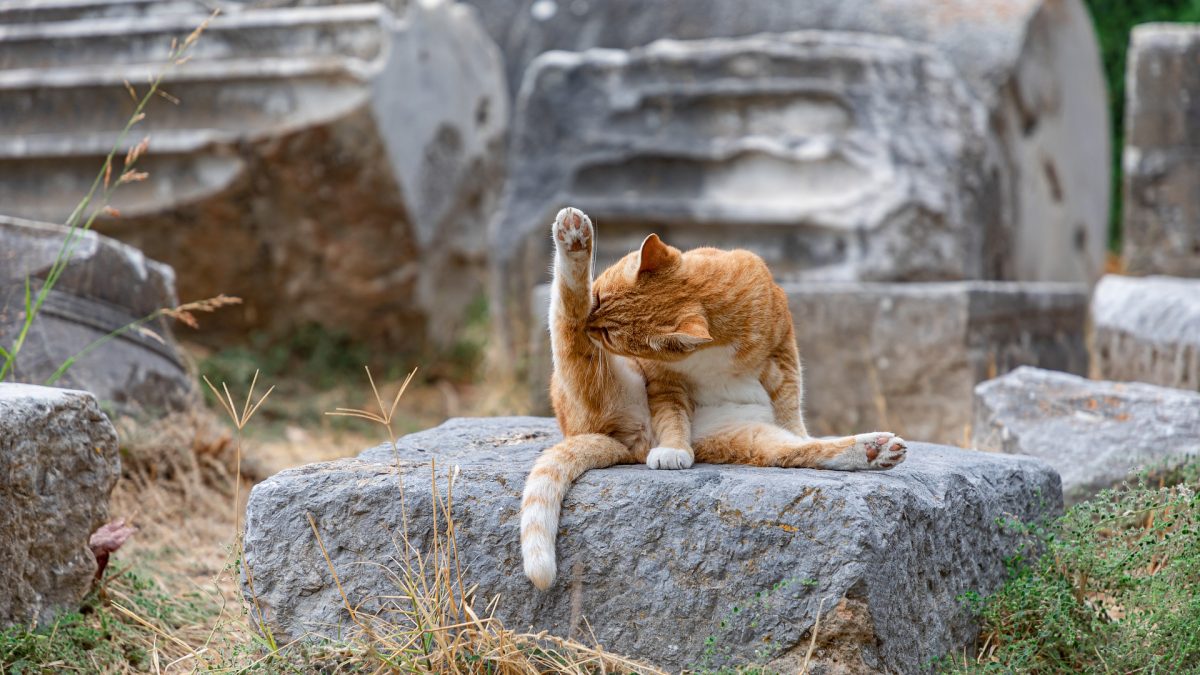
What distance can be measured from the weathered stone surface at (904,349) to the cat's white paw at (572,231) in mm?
2119

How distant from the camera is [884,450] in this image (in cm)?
216

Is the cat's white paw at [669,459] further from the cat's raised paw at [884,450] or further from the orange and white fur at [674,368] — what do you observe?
the cat's raised paw at [884,450]

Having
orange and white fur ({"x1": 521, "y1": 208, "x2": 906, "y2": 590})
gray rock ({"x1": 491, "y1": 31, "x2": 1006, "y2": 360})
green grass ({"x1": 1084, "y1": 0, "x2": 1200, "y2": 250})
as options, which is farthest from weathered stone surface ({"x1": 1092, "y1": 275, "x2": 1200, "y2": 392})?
green grass ({"x1": 1084, "y1": 0, "x2": 1200, "y2": 250})

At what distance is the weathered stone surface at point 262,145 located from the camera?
5.64 meters

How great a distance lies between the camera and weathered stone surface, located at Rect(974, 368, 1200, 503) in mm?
2971

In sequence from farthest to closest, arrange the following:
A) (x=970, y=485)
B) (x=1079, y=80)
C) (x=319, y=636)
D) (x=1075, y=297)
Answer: (x=1079, y=80), (x=1075, y=297), (x=970, y=485), (x=319, y=636)

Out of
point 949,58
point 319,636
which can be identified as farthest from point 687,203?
point 319,636

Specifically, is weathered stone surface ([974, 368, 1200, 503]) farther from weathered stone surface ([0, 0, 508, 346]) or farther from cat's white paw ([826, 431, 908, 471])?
weathered stone surface ([0, 0, 508, 346])

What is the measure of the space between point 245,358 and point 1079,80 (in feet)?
16.9

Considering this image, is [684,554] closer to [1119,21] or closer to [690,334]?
[690,334]

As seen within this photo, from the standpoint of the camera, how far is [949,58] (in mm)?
6020

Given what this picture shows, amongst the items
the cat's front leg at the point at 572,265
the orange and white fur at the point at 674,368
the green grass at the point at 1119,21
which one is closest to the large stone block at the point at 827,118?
the green grass at the point at 1119,21

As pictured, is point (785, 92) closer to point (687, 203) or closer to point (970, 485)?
point (687, 203)

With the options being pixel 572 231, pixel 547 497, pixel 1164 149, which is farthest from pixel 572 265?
pixel 1164 149
